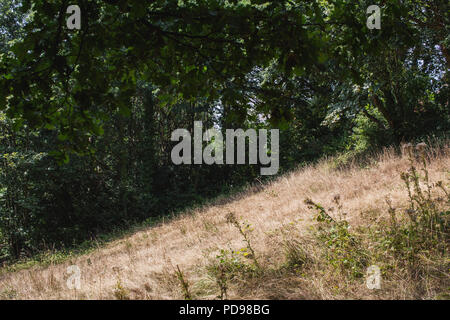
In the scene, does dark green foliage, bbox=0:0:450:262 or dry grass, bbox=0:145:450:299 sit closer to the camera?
dark green foliage, bbox=0:0:450:262

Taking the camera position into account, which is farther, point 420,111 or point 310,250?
point 420,111

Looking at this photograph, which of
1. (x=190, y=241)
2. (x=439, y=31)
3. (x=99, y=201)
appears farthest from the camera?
(x=99, y=201)

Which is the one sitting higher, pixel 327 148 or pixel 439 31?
pixel 439 31

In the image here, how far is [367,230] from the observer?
337cm

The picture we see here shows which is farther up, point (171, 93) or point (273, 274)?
point (171, 93)

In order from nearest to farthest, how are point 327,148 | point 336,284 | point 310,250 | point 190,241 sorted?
point 336,284 → point 310,250 → point 190,241 → point 327,148

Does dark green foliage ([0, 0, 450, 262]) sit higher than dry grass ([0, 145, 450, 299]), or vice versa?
dark green foliage ([0, 0, 450, 262])

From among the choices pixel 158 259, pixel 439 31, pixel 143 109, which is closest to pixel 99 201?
pixel 143 109

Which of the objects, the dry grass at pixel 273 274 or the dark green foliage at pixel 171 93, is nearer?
the dark green foliage at pixel 171 93

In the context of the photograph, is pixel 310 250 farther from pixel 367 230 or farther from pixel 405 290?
pixel 405 290

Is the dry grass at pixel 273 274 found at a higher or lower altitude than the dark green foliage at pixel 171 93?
lower

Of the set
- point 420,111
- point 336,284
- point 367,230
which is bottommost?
point 336,284
